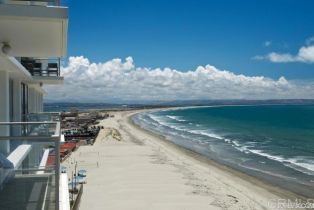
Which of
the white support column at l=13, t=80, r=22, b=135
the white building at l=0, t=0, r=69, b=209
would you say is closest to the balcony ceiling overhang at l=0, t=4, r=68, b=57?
the white building at l=0, t=0, r=69, b=209

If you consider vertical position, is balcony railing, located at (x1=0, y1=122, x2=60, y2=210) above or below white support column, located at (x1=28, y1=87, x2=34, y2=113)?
below

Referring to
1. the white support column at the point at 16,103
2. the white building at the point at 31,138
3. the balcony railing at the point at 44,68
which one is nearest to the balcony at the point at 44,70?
the balcony railing at the point at 44,68

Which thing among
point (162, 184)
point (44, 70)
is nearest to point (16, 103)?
point (44, 70)

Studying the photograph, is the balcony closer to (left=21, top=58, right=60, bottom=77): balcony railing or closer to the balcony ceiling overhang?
(left=21, top=58, right=60, bottom=77): balcony railing

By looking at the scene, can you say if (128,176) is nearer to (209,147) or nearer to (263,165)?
(263,165)

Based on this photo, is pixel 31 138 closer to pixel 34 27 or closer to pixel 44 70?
pixel 34 27

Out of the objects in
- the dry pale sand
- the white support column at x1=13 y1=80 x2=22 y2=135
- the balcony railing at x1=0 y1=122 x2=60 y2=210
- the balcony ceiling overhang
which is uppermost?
the balcony ceiling overhang
